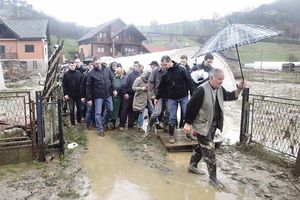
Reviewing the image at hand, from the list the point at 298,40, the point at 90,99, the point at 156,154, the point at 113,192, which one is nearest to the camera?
the point at 113,192

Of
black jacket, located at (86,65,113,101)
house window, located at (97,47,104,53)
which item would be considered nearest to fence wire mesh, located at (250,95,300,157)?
black jacket, located at (86,65,113,101)

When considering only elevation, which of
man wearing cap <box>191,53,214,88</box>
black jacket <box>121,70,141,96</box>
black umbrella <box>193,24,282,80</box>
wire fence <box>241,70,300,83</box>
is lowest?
wire fence <box>241,70,300,83</box>

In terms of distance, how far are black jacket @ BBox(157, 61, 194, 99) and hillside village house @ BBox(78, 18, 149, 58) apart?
50350 millimetres

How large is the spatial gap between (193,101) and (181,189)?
130cm

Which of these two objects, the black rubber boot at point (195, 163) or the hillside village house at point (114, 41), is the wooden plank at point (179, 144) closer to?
the black rubber boot at point (195, 163)

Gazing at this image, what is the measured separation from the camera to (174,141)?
7.17 metres

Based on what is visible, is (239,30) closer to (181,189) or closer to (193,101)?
(193,101)

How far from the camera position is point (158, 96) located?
7578mm

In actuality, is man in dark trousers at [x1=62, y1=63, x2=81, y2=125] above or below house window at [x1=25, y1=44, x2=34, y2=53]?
below

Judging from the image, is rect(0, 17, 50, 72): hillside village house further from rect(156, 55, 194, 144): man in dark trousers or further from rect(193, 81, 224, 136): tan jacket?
rect(193, 81, 224, 136): tan jacket

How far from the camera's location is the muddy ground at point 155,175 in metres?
4.92

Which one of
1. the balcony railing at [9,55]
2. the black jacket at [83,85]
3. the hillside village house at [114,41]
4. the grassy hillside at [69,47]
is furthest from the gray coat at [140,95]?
the grassy hillside at [69,47]

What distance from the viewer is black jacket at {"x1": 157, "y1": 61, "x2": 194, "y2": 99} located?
7.19 m

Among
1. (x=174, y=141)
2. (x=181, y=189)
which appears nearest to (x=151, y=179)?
(x=181, y=189)
